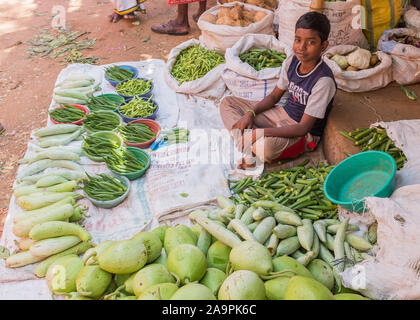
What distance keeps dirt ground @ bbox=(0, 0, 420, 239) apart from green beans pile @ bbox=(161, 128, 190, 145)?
1538 millimetres

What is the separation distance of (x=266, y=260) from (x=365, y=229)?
119cm

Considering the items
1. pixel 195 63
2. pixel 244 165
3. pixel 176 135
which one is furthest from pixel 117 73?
pixel 244 165

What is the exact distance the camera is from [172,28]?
6.68 meters

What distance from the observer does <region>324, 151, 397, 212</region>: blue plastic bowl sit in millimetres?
2721

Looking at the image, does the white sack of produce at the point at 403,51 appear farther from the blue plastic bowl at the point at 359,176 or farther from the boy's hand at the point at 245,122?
the boy's hand at the point at 245,122

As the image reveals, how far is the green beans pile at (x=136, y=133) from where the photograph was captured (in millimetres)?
3623

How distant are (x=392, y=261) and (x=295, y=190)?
0.98 metres

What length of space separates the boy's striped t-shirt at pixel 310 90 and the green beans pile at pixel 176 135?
3.79ft

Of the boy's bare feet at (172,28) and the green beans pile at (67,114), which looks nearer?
the green beans pile at (67,114)

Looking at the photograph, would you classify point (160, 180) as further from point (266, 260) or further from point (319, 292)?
point (319, 292)

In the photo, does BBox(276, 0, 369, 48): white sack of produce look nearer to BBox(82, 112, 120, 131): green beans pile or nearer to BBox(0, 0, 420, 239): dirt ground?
BBox(0, 0, 420, 239): dirt ground

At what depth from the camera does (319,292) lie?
138 cm

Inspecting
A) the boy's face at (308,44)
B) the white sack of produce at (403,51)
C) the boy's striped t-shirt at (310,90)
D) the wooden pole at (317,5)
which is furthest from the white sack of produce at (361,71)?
the boy's face at (308,44)
